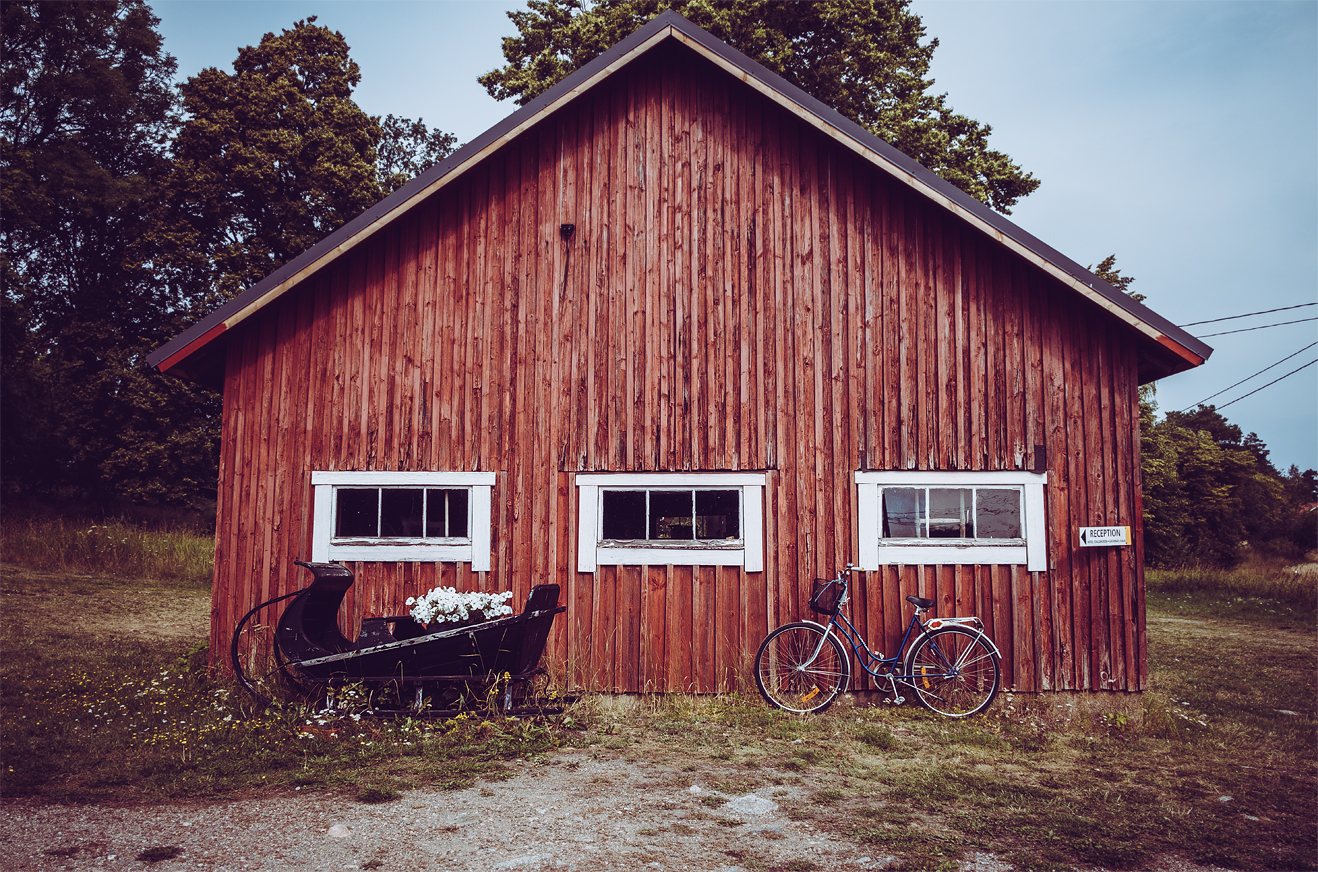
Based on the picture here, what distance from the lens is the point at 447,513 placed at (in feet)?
27.8

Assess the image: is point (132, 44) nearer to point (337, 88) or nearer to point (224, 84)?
point (224, 84)

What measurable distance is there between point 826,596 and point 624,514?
222 centimetres

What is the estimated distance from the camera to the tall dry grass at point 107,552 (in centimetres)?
1738

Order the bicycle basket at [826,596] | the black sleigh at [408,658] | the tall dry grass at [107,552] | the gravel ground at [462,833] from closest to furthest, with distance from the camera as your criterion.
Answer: the gravel ground at [462,833] → the black sleigh at [408,658] → the bicycle basket at [826,596] → the tall dry grass at [107,552]

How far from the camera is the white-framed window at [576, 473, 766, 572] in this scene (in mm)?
8320

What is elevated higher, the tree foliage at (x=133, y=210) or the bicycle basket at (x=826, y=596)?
the tree foliage at (x=133, y=210)

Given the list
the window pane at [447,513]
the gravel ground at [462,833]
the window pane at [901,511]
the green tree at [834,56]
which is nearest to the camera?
the gravel ground at [462,833]

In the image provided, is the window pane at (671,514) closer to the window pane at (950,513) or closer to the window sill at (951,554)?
the window sill at (951,554)

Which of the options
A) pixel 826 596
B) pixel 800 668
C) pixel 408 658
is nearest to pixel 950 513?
pixel 826 596

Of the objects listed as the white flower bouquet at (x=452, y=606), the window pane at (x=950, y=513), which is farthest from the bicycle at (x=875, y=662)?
the white flower bouquet at (x=452, y=606)

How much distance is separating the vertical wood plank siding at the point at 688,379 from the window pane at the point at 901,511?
314mm

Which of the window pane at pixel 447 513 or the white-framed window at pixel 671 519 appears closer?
the white-framed window at pixel 671 519

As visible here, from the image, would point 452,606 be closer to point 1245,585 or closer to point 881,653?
point 881,653

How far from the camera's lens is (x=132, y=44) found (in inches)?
1043
